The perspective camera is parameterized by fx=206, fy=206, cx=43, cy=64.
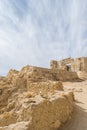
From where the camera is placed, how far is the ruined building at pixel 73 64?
92.3ft

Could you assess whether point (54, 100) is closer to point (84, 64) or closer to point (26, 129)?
point (26, 129)

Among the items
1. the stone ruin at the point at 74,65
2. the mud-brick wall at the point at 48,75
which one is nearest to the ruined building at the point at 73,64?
the stone ruin at the point at 74,65

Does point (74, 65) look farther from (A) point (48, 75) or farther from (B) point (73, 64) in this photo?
(A) point (48, 75)

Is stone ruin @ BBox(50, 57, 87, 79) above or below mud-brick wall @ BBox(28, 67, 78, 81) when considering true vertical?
above

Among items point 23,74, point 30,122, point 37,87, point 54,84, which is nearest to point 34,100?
point 30,122

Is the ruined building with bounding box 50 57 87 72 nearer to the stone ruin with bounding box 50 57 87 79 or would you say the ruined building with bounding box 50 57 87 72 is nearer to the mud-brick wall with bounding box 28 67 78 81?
the stone ruin with bounding box 50 57 87 79

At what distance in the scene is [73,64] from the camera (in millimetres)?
29953

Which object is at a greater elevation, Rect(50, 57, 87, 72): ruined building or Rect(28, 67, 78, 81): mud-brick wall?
Rect(50, 57, 87, 72): ruined building

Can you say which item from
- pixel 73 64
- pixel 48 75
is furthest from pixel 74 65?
pixel 48 75

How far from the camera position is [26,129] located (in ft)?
15.1

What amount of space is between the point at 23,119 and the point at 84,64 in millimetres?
23363

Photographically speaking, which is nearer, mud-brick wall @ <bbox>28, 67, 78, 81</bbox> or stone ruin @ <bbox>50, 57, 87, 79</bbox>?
mud-brick wall @ <bbox>28, 67, 78, 81</bbox>

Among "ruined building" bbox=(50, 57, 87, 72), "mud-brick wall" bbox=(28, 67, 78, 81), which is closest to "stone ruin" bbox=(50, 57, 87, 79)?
"ruined building" bbox=(50, 57, 87, 72)

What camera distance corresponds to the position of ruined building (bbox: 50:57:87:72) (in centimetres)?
2812
